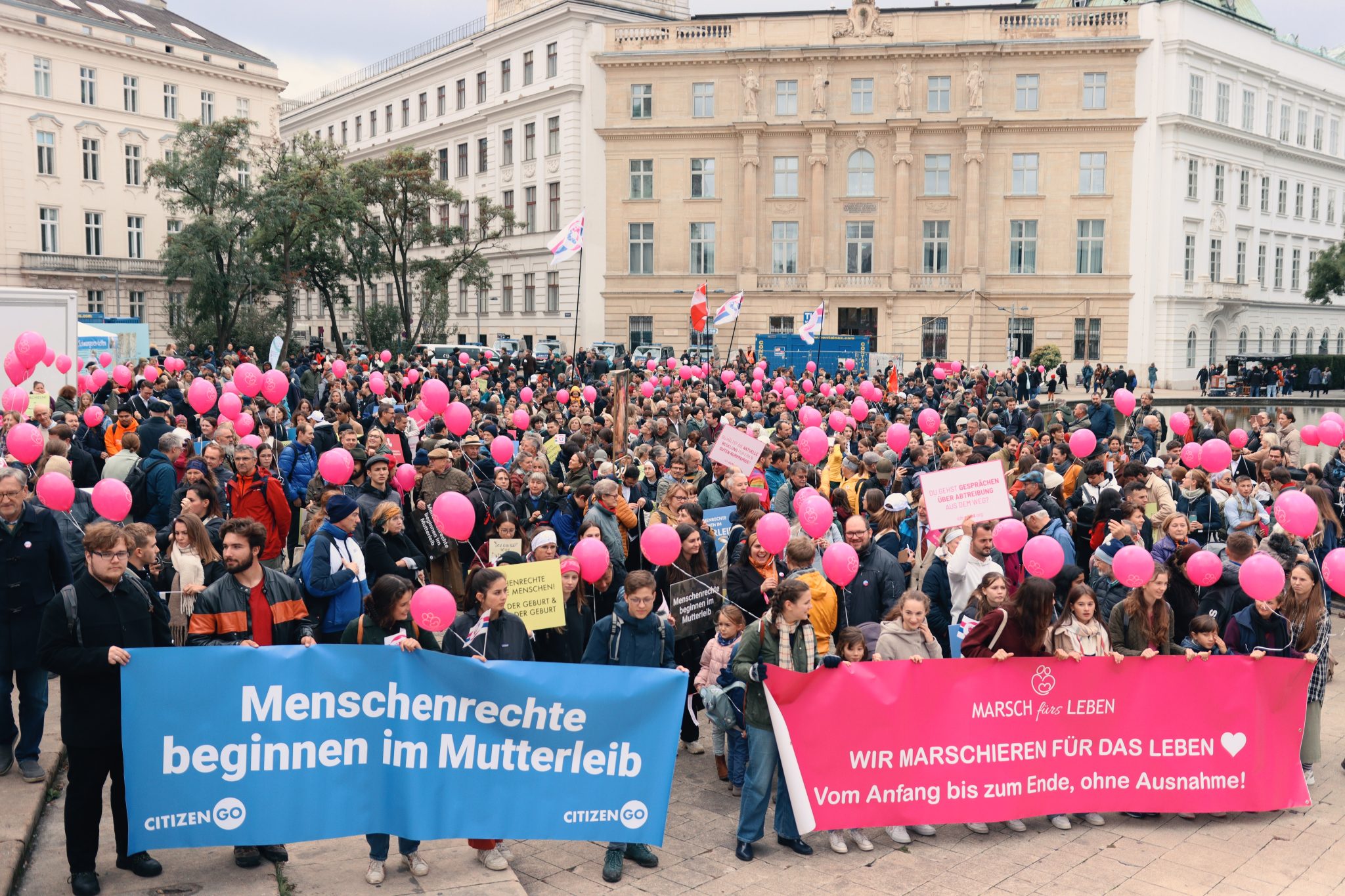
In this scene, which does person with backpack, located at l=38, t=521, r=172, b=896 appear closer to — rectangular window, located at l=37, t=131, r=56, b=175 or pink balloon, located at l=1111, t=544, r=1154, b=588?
pink balloon, located at l=1111, t=544, r=1154, b=588

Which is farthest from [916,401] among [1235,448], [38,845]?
[38,845]

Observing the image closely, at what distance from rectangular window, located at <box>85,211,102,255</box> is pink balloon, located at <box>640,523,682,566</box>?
200 ft

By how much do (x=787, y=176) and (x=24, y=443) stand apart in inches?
1827

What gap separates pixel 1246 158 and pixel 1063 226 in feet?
40.5

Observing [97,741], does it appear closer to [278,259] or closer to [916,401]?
[916,401]

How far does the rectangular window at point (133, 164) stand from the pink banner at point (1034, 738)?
6437 centimetres

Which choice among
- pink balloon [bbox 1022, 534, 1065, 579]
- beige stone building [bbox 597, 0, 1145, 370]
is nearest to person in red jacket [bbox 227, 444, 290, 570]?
pink balloon [bbox 1022, 534, 1065, 579]

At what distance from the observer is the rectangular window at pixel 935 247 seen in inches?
2058

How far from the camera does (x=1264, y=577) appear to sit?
24.6 ft

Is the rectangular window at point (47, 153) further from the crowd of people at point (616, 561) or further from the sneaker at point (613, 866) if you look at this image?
the sneaker at point (613, 866)

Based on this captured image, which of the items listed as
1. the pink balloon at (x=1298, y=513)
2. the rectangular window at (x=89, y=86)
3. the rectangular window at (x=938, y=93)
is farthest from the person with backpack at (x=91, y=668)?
the rectangular window at (x=89, y=86)

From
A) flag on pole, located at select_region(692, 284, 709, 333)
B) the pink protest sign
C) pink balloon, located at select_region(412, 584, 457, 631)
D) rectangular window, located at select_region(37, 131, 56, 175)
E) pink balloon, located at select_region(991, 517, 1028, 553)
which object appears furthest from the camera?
rectangular window, located at select_region(37, 131, 56, 175)

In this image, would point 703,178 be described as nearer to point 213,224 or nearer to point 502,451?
point 213,224

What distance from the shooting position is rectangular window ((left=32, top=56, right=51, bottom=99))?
56469 millimetres
